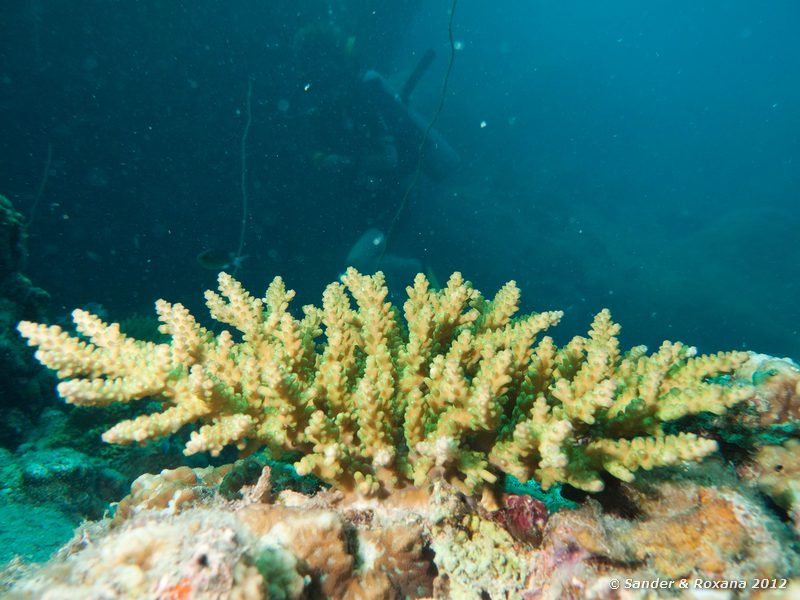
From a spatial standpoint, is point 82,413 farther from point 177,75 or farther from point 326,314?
point 177,75

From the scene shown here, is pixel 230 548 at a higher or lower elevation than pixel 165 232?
lower

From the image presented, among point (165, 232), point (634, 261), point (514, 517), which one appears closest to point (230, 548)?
point (514, 517)

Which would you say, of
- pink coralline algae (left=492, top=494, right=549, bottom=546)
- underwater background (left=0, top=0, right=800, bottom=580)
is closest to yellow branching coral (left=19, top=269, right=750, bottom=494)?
pink coralline algae (left=492, top=494, right=549, bottom=546)

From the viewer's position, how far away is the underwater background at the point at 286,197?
37.8 ft

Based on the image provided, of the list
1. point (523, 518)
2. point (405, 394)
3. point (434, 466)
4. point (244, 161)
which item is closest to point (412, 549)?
point (434, 466)

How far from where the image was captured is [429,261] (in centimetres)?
2062

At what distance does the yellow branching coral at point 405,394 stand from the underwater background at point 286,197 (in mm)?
2960

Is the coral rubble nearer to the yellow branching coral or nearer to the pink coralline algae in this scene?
the pink coralline algae

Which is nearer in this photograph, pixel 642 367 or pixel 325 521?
pixel 325 521

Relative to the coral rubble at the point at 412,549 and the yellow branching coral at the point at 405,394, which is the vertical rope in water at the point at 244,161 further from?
the coral rubble at the point at 412,549

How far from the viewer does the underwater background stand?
11.5m

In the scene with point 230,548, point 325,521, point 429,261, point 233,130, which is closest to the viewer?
point 230,548

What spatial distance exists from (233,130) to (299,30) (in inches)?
163

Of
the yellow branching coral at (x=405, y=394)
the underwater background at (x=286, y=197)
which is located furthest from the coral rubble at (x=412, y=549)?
the underwater background at (x=286, y=197)
